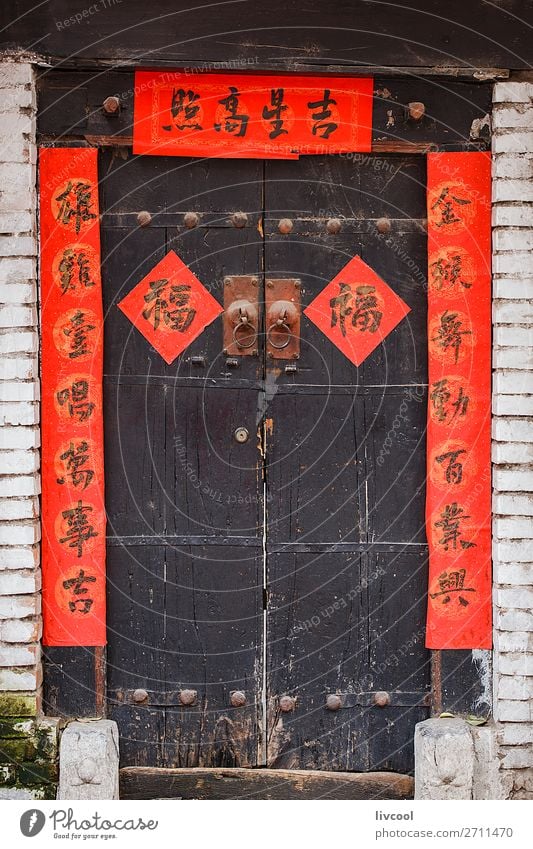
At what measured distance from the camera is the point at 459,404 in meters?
4.09

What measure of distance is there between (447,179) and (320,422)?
4.31ft

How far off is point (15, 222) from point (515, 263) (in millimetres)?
2348

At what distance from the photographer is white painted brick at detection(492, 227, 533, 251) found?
3.99 meters

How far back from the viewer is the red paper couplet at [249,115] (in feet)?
13.1

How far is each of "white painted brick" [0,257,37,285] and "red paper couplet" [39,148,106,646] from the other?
106 mm

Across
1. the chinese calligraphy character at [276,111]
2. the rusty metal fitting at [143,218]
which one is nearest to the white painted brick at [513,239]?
the chinese calligraphy character at [276,111]

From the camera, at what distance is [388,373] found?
414cm

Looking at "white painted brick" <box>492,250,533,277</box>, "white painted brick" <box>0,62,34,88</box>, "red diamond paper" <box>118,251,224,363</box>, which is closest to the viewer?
"white painted brick" <box>0,62,34,88</box>

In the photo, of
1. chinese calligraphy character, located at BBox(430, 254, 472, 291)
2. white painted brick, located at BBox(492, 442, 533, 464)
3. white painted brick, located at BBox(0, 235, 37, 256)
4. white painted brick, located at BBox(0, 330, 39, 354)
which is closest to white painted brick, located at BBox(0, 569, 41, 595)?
white painted brick, located at BBox(0, 330, 39, 354)

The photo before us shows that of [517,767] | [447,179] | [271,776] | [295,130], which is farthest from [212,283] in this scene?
[517,767]

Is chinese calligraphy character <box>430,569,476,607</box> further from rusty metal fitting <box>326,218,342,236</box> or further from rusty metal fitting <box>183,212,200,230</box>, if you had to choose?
rusty metal fitting <box>183,212,200,230</box>

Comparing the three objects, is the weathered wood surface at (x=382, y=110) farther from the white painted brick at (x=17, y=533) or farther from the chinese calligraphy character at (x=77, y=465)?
the white painted brick at (x=17, y=533)

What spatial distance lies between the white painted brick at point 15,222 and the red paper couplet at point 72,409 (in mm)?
115

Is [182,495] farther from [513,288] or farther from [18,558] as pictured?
[513,288]
